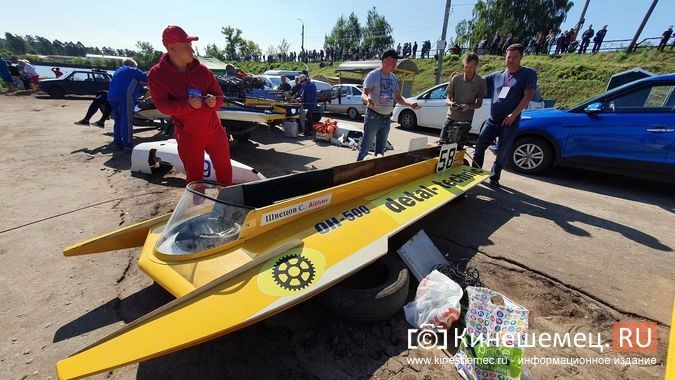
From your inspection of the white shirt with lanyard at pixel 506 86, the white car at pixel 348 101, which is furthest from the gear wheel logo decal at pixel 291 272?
the white car at pixel 348 101

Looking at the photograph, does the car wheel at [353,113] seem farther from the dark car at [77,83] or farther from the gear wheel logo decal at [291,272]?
the dark car at [77,83]

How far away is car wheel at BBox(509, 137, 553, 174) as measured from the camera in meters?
5.38

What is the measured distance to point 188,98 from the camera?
2742mm

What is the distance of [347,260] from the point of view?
191cm

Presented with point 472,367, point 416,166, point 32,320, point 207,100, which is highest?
point 207,100

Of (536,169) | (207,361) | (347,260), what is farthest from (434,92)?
(207,361)

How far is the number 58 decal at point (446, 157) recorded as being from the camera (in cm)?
373

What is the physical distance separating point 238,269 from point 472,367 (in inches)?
56.9

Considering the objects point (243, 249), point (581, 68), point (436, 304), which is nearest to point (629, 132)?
point (436, 304)

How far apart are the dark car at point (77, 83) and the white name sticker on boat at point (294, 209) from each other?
19669 mm

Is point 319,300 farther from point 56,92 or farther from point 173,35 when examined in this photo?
point 56,92

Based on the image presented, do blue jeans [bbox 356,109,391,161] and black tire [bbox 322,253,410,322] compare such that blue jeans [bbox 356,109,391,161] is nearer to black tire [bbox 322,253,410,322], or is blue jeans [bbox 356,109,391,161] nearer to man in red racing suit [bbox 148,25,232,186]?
man in red racing suit [bbox 148,25,232,186]

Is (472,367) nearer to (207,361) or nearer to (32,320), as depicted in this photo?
(207,361)

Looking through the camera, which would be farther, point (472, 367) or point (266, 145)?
point (266, 145)
